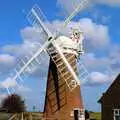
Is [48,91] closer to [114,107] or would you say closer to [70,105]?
[70,105]

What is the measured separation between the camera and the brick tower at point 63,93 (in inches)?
1704

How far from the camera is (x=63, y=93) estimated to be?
43.4 meters

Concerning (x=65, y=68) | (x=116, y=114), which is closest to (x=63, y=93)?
(x=65, y=68)

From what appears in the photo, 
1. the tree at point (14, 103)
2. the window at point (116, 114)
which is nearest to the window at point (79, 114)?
the window at point (116, 114)

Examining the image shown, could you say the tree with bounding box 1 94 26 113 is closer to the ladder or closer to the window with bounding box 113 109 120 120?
the ladder

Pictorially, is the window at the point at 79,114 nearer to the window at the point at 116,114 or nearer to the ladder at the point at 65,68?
the ladder at the point at 65,68

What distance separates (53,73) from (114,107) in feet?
28.6

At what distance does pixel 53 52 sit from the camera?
143 feet

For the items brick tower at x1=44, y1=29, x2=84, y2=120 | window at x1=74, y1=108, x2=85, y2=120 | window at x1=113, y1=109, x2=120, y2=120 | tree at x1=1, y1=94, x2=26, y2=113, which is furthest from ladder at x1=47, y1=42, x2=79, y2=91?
tree at x1=1, y1=94, x2=26, y2=113

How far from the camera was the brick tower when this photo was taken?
43.3m

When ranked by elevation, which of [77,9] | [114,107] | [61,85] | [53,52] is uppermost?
[77,9]

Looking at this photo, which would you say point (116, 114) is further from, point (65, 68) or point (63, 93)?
point (65, 68)

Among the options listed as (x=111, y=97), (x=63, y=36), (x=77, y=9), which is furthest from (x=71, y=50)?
(x=111, y=97)

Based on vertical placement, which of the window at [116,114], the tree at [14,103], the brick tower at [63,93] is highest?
the tree at [14,103]
